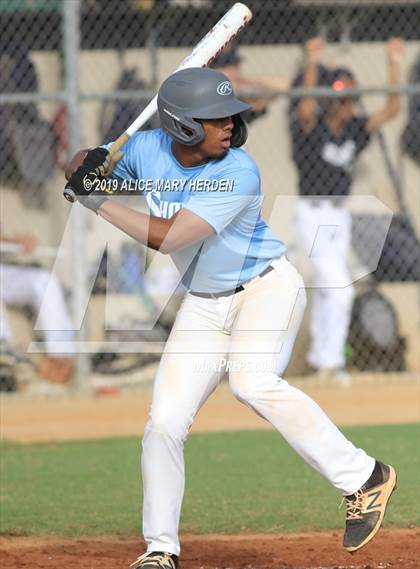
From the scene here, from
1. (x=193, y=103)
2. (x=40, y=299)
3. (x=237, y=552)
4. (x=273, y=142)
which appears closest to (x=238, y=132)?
(x=193, y=103)

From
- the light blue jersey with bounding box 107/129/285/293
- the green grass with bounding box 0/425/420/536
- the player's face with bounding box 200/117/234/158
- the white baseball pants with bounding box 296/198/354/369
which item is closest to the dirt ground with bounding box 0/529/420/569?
the green grass with bounding box 0/425/420/536

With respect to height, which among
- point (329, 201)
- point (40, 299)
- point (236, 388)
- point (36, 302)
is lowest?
point (36, 302)

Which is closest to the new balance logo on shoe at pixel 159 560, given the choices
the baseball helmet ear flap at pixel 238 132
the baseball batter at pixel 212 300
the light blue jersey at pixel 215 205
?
the baseball batter at pixel 212 300

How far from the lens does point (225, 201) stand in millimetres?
5020

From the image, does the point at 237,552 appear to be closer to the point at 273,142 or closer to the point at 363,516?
the point at 363,516

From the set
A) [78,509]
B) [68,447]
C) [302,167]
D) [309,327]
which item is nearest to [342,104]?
[302,167]

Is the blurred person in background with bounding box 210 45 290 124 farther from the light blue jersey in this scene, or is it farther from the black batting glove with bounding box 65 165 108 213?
the black batting glove with bounding box 65 165 108 213

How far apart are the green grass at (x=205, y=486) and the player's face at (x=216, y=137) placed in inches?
88.5

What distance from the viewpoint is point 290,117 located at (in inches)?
466

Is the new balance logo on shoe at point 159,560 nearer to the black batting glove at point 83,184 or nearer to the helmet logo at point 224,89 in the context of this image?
the black batting glove at point 83,184

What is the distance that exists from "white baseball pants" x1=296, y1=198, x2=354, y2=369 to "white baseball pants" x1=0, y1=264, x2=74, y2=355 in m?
2.20

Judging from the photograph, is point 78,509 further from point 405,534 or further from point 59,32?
point 59,32

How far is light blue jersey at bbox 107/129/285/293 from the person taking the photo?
5035 mm

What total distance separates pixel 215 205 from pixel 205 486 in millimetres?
2847
